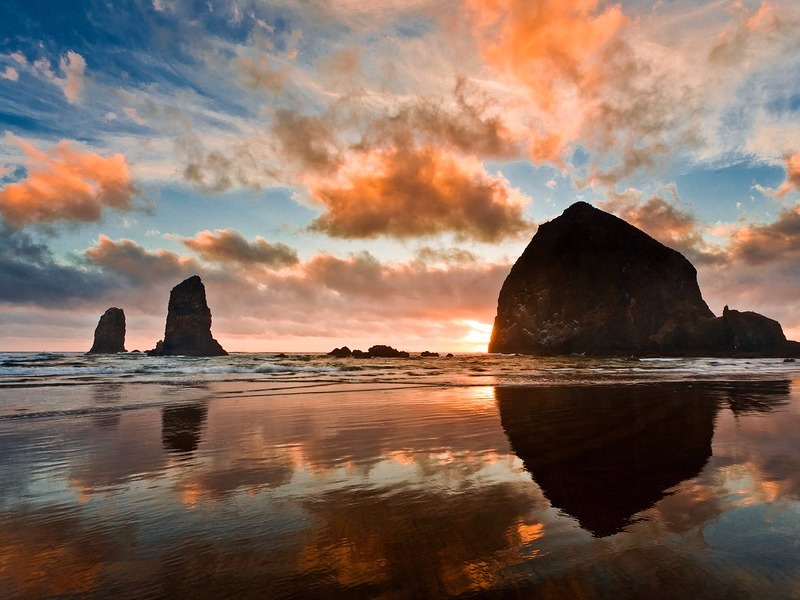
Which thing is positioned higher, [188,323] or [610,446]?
[188,323]

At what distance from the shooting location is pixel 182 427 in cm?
1016

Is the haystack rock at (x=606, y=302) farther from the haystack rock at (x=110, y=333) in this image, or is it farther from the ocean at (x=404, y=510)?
the haystack rock at (x=110, y=333)

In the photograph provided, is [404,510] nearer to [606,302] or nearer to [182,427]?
[182,427]

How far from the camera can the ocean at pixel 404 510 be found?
3.03 metres

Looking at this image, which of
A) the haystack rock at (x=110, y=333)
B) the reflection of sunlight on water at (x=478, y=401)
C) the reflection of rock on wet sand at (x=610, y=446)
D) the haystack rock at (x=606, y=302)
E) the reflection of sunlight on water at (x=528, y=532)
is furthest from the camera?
the haystack rock at (x=110, y=333)

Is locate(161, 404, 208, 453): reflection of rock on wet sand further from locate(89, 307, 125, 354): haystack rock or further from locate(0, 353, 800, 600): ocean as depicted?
locate(89, 307, 125, 354): haystack rock

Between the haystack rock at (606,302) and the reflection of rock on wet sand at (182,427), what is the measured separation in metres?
99.6

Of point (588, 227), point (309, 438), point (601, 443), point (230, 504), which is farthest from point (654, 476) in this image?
point (588, 227)

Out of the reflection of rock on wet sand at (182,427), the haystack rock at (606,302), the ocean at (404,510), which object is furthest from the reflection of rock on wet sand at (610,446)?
the haystack rock at (606,302)

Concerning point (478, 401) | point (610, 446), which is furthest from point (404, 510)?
point (478, 401)

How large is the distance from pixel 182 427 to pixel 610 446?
9.84 meters

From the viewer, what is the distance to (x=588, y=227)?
401 feet

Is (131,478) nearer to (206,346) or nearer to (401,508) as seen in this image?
(401,508)

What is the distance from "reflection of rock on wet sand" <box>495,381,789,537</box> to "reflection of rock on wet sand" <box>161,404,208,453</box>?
663 centimetres
